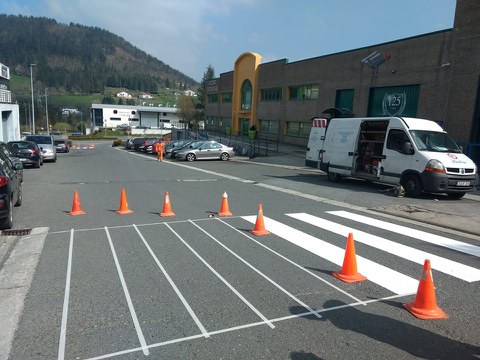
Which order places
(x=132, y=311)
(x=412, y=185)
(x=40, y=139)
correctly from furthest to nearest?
(x=40, y=139) < (x=412, y=185) < (x=132, y=311)

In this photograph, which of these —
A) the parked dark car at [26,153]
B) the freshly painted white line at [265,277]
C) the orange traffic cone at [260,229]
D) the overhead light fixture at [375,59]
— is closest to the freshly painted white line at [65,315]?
the freshly painted white line at [265,277]

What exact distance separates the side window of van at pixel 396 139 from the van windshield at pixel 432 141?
0.99 feet

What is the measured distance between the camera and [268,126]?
43.1 meters

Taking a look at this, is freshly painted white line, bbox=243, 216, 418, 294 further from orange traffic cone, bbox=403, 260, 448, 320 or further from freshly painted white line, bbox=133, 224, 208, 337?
freshly painted white line, bbox=133, 224, 208, 337

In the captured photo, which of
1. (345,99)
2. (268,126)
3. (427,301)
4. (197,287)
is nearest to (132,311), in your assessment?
(197,287)

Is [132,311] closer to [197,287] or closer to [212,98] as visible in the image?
[197,287]

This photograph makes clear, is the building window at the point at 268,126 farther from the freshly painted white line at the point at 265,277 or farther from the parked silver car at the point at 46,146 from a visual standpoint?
the freshly painted white line at the point at 265,277

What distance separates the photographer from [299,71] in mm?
36781

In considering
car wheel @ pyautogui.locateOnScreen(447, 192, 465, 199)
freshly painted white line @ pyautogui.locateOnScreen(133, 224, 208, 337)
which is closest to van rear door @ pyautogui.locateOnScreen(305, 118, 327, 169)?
car wheel @ pyautogui.locateOnScreen(447, 192, 465, 199)

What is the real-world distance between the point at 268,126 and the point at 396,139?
98.2ft

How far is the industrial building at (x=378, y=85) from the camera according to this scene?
2027 cm

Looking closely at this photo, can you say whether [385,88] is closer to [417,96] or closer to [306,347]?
[417,96]

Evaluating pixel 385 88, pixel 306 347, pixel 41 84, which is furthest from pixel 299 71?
pixel 41 84

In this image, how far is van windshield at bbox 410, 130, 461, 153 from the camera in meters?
12.8
